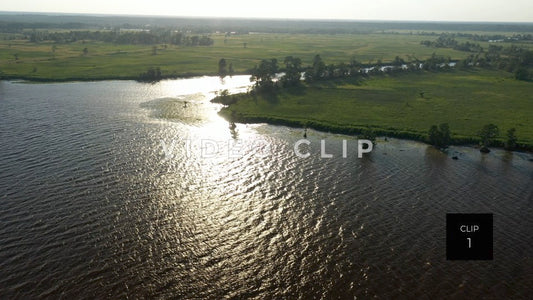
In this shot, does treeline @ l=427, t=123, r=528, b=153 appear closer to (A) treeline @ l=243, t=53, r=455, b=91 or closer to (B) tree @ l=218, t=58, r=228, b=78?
(A) treeline @ l=243, t=53, r=455, b=91

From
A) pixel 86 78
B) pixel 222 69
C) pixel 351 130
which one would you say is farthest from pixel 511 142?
pixel 86 78

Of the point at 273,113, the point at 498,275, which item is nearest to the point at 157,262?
the point at 498,275

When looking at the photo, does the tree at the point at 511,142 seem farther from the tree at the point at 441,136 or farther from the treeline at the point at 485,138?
the tree at the point at 441,136

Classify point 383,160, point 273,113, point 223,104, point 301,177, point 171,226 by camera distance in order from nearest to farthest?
point 171,226 < point 301,177 < point 383,160 < point 273,113 < point 223,104

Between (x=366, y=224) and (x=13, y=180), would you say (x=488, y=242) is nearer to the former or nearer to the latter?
(x=366, y=224)

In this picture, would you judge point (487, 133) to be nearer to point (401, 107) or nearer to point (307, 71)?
point (401, 107)
